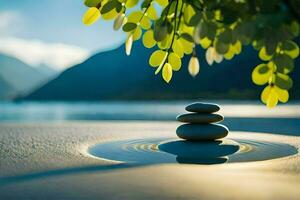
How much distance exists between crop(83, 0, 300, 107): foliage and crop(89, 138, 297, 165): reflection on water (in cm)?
915

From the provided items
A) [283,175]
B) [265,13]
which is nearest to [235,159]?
[283,175]

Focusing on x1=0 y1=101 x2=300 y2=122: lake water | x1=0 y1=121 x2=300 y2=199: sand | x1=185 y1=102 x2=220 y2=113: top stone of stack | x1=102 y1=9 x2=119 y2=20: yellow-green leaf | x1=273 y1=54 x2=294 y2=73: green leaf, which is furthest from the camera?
x1=0 y1=101 x2=300 y2=122: lake water

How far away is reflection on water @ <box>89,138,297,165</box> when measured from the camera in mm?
12875

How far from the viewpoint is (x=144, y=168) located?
11.3 m

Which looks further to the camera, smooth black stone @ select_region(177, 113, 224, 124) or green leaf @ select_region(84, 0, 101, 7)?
smooth black stone @ select_region(177, 113, 224, 124)

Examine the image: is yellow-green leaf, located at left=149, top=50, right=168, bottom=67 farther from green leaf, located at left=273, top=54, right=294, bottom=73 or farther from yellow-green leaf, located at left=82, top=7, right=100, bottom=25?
green leaf, located at left=273, top=54, right=294, bottom=73

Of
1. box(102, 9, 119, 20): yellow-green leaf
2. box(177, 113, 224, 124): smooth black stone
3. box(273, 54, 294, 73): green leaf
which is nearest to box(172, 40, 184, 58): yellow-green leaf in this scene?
box(102, 9, 119, 20): yellow-green leaf

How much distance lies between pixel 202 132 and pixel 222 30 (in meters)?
12.7

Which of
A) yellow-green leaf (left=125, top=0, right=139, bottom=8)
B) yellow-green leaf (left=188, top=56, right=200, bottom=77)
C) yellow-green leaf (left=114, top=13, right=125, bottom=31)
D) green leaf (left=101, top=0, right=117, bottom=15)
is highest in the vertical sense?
yellow-green leaf (left=125, top=0, right=139, bottom=8)

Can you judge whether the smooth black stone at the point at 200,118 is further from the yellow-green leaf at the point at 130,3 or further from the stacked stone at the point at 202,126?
the yellow-green leaf at the point at 130,3

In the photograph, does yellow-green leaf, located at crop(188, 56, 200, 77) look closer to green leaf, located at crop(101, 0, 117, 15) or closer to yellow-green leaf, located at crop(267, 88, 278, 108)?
yellow-green leaf, located at crop(267, 88, 278, 108)

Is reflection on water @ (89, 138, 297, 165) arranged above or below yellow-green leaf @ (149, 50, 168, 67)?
below

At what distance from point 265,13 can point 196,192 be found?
668cm

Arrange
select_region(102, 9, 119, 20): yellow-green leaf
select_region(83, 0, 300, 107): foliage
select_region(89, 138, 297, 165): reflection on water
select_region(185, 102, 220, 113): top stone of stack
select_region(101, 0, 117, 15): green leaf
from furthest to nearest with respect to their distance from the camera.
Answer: select_region(185, 102, 220, 113): top stone of stack, select_region(89, 138, 297, 165): reflection on water, select_region(102, 9, 119, 20): yellow-green leaf, select_region(101, 0, 117, 15): green leaf, select_region(83, 0, 300, 107): foliage
